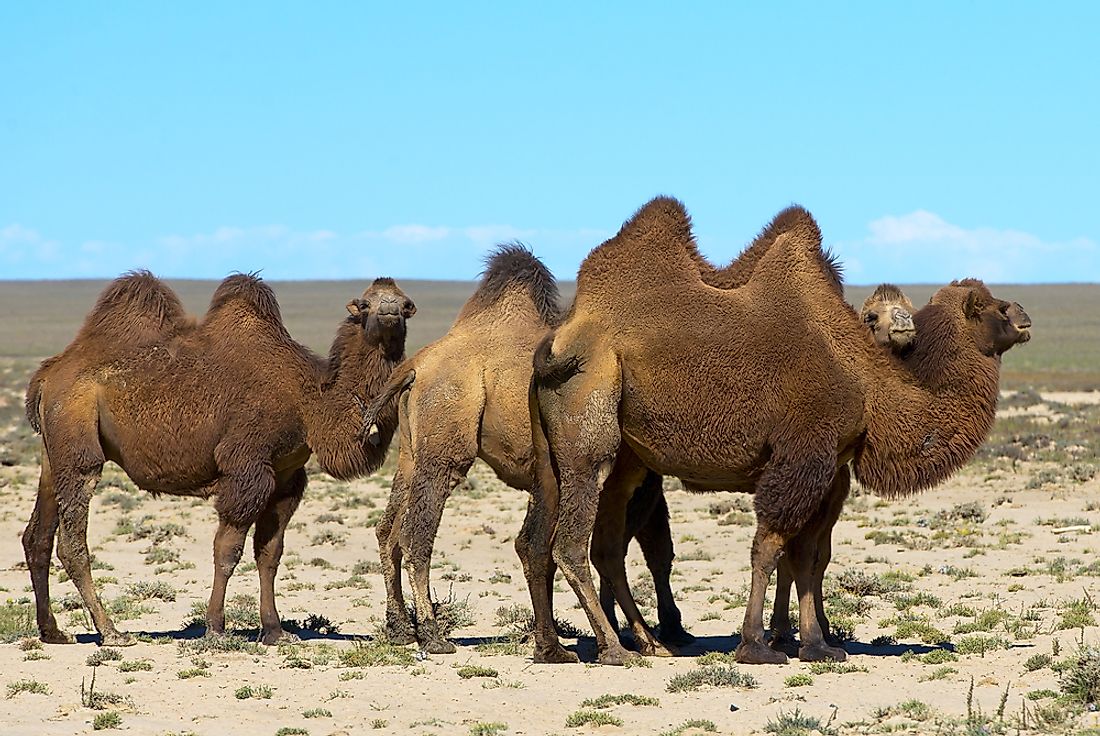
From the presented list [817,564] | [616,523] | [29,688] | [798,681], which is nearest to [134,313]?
[29,688]

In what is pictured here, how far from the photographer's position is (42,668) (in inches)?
431

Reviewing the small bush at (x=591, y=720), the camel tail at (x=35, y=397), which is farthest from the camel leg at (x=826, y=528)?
Result: the camel tail at (x=35, y=397)

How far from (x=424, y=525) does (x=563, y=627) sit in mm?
1775

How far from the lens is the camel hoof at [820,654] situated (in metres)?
10.8

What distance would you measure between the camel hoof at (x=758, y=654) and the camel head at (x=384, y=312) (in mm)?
3644

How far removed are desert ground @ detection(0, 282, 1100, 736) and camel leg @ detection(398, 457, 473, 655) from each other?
38 cm

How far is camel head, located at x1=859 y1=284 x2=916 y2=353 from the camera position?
11.1 meters

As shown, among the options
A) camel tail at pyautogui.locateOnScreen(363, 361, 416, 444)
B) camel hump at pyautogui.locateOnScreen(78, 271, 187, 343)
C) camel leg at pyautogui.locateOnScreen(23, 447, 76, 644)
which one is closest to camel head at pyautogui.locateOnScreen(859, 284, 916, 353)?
camel tail at pyautogui.locateOnScreen(363, 361, 416, 444)

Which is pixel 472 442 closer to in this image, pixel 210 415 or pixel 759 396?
pixel 210 415

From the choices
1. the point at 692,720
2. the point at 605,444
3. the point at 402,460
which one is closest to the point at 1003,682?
the point at 692,720

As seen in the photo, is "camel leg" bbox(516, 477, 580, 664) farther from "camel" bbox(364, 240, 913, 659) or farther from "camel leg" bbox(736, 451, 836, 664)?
"camel leg" bbox(736, 451, 836, 664)

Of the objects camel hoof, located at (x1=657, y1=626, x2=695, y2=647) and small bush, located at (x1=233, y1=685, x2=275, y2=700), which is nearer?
small bush, located at (x1=233, y1=685, x2=275, y2=700)

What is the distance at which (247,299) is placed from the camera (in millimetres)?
12766

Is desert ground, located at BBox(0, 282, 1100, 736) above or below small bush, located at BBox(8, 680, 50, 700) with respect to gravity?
above
